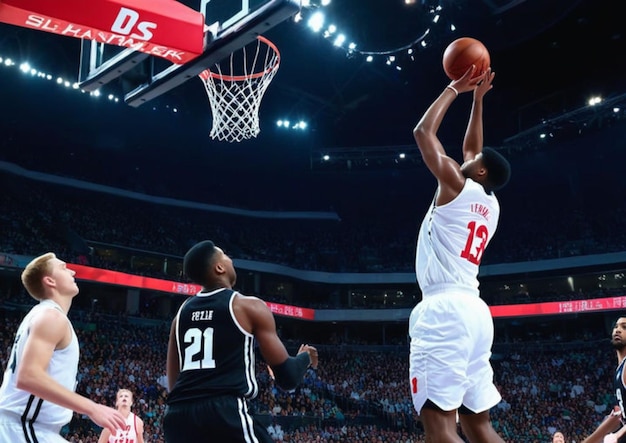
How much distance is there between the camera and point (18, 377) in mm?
2852

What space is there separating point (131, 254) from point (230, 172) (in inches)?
302

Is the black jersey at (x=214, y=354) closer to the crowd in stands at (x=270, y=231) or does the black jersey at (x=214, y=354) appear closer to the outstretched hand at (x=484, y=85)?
the outstretched hand at (x=484, y=85)

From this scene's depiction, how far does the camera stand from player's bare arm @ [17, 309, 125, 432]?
277cm

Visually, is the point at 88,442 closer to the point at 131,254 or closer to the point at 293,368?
the point at 293,368

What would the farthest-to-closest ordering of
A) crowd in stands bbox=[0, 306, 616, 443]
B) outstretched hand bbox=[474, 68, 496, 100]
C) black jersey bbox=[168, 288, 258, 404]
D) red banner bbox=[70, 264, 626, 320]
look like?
red banner bbox=[70, 264, 626, 320], crowd in stands bbox=[0, 306, 616, 443], outstretched hand bbox=[474, 68, 496, 100], black jersey bbox=[168, 288, 258, 404]

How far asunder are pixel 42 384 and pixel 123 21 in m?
3.16

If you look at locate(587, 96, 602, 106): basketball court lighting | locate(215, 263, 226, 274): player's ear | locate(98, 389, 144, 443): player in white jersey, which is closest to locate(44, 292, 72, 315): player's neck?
locate(215, 263, 226, 274): player's ear

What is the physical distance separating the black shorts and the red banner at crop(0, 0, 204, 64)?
328 cm

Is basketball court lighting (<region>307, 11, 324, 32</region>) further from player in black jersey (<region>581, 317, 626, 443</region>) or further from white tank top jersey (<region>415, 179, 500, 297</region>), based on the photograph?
white tank top jersey (<region>415, 179, 500, 297</region>)

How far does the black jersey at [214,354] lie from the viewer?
292cm

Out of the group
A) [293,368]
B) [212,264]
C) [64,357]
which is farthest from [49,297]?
[293,368]

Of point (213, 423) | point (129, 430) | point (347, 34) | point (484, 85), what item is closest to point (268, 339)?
point (213, 423)

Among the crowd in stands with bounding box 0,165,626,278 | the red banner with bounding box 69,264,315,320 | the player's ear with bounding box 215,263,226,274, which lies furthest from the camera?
the crowd in stands with bounding box 0,165,626,278

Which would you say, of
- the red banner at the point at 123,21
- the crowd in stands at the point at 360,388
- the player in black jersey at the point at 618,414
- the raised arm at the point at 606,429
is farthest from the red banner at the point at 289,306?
the raised arm at the point at 606,429
